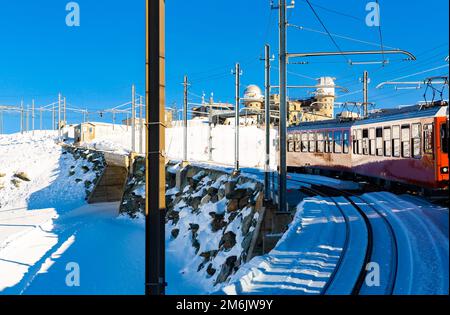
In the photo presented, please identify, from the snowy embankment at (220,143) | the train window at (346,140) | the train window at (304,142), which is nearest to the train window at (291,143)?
the train window at (304,142)

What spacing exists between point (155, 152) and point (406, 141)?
11102 millimetres

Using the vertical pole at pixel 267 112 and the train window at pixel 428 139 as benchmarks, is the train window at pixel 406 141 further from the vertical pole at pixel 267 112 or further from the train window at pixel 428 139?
the vertical pole at pixel 267 112

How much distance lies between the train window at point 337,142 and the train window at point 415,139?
7997 millimetres

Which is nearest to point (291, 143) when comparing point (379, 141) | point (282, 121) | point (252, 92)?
point (379, 141)

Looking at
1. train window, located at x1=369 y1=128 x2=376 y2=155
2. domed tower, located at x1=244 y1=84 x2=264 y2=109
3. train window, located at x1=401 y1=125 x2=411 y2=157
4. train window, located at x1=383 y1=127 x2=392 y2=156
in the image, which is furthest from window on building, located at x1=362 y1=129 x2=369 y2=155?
domed tower, located at x1=244 y1=84 x2=264 y2=109

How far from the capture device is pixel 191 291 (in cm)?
1725

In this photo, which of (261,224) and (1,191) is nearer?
(261,224)

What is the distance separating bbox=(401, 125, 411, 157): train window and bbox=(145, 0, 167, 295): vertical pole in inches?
425

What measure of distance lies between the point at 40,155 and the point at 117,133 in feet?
74.7

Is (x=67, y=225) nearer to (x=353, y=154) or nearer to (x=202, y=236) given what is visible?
(x=202, y=236)

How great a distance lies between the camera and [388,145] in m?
16.8

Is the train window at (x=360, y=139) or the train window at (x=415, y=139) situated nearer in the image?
the train window at (x=415, y=139)

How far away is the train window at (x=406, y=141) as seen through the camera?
1491 cm
